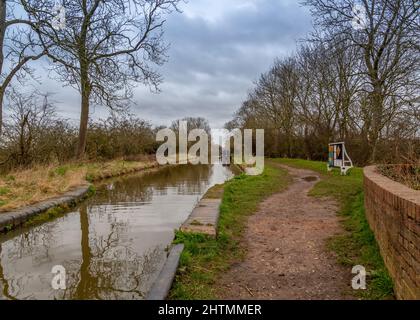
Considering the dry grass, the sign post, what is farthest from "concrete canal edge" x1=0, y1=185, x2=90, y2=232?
the sign post

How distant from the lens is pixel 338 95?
21.2 metres

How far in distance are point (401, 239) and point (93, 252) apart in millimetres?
4186

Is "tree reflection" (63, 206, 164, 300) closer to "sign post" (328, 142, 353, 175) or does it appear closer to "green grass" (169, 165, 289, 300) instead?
"green grass" (169, 165, 289, 300)

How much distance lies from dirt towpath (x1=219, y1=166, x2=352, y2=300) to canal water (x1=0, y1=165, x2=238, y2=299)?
3.63ft

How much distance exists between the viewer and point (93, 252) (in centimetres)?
532

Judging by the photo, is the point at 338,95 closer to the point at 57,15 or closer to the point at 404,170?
the point at 404,170

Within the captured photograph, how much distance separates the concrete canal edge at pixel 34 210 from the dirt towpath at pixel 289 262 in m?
4.47

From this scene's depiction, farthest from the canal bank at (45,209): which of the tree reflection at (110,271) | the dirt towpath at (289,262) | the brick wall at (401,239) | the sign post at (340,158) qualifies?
the sign post at (340,158)

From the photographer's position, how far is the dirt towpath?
361 cm

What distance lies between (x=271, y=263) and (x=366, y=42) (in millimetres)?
14025

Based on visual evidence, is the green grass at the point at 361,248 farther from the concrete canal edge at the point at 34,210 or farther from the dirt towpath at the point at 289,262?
the concrete canal edge at the point at 34,210

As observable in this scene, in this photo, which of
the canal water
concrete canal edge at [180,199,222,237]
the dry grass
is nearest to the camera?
the canal water

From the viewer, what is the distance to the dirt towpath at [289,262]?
11.8ft

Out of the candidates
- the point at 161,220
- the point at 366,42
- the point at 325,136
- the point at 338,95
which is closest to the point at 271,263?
the point at 161,220
